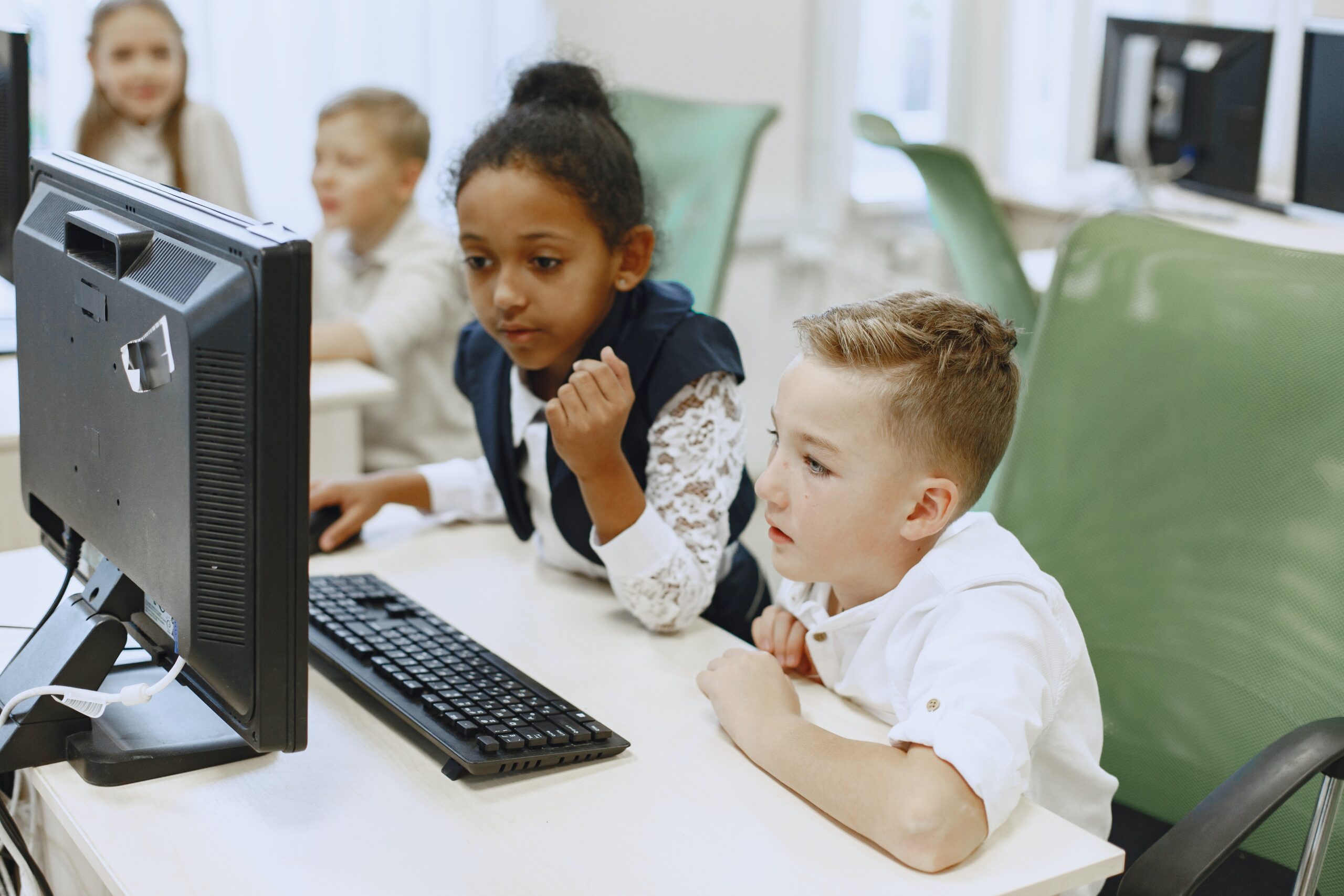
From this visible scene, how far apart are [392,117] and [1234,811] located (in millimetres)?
1875

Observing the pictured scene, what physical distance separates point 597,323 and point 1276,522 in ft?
2.07

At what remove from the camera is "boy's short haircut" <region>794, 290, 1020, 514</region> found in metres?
0.91

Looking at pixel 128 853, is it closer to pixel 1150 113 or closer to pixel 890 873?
pixel 890 873

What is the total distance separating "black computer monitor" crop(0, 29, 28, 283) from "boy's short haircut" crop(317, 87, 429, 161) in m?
0.86

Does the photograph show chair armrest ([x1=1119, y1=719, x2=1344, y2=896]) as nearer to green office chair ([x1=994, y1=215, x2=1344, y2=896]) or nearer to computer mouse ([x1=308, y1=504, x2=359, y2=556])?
green office chair ([x1=994, y1=215, x2=1344, y2=896])

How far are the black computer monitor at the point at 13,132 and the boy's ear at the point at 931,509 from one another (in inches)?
41.5

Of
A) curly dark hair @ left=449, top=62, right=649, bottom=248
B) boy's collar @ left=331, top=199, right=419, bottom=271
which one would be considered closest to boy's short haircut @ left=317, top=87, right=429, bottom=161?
boy's collar @ left=331, top=199, right=419, bottom=271

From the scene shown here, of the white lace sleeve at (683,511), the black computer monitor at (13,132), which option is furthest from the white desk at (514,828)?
the black computer monitor at (13,132)

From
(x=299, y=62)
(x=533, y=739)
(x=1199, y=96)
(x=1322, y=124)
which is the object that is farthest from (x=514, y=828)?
(x=1199, y=96)

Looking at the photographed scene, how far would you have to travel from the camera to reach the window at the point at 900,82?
356 centimetres

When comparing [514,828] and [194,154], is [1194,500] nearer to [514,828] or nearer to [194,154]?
[514,828]

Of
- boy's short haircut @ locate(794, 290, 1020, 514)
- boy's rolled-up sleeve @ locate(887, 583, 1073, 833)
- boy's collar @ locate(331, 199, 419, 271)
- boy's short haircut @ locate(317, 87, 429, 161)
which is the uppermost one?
boy's short haircut @ locate(317, 87, 429, 161)

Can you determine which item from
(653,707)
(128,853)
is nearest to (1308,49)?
(653,707)

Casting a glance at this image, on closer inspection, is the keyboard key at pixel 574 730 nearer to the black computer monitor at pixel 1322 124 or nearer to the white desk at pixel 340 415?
the white desk at pixel 340 415
